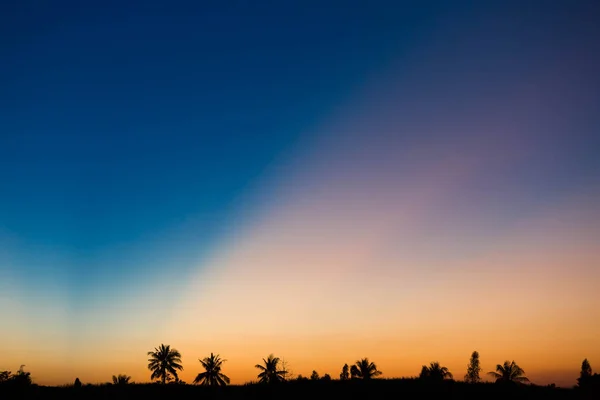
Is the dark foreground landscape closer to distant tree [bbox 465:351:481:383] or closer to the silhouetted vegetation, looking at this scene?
the silhouetted vegetation

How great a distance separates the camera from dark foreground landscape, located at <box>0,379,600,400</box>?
25.5 meters

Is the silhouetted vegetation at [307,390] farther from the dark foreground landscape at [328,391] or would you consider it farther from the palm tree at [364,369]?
the palm tree at [364,369]

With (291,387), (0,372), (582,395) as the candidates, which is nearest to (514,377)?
(582,395)

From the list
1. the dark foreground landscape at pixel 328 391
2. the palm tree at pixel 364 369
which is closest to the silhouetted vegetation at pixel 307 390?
the dark foreground landscape at pixel 328 391

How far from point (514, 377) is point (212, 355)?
188 feet

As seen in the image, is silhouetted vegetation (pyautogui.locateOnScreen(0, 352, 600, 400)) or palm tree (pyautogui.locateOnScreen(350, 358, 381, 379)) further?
palm tree (pyautogui.locateOnScreen(350, 358, 381, 379))

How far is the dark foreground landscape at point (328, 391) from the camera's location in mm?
25516

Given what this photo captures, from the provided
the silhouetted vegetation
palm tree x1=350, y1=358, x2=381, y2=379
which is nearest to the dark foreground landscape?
the silhouetted vegetation

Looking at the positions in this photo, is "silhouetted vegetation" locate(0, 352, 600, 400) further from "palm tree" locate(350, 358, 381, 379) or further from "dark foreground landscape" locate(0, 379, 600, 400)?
"palm tree" locate(350, 358, 381, 379)

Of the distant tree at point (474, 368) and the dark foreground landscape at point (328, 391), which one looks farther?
the distant tree at point (474, 368)

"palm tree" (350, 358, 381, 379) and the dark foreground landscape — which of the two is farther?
"palm tree" (350, 358, 381, 379)

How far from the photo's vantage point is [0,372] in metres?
33.4

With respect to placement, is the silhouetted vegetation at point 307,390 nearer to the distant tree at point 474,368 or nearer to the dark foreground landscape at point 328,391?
the dark foreground landscape at point 328,391

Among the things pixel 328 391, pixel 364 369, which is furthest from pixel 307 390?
pixel 364 369
